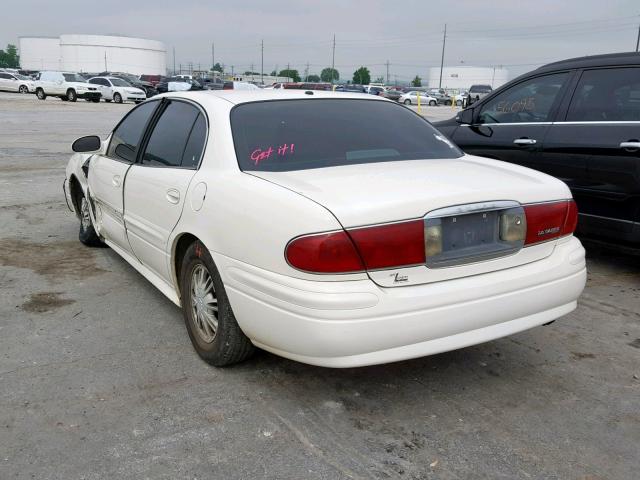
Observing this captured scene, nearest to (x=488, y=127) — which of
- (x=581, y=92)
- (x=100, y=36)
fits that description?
(x=581, y=92)

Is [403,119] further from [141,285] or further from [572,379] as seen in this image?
[141,285]

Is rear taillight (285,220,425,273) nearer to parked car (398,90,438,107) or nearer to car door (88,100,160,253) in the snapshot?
car door (88,100,160,253)

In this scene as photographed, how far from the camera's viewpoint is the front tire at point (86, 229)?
5676 mm

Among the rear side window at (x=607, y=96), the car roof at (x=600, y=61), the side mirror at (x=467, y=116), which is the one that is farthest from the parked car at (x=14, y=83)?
the rear side window at (x=607, y=96)

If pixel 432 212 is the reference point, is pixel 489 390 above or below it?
below

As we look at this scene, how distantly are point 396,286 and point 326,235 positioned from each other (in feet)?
1.28

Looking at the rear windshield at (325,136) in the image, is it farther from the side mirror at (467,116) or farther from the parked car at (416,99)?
the parked car at (416,99)

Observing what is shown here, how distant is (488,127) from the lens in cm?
596

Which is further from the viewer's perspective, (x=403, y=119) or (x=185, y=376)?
(x=403, y=119)

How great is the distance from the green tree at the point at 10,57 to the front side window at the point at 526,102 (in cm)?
16515

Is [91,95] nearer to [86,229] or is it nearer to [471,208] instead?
[86,229]

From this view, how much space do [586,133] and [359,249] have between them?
3.23 m

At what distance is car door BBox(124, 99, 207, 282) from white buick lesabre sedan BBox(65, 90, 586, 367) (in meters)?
0.02

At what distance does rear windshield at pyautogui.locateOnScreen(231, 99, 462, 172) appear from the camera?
131 inches
